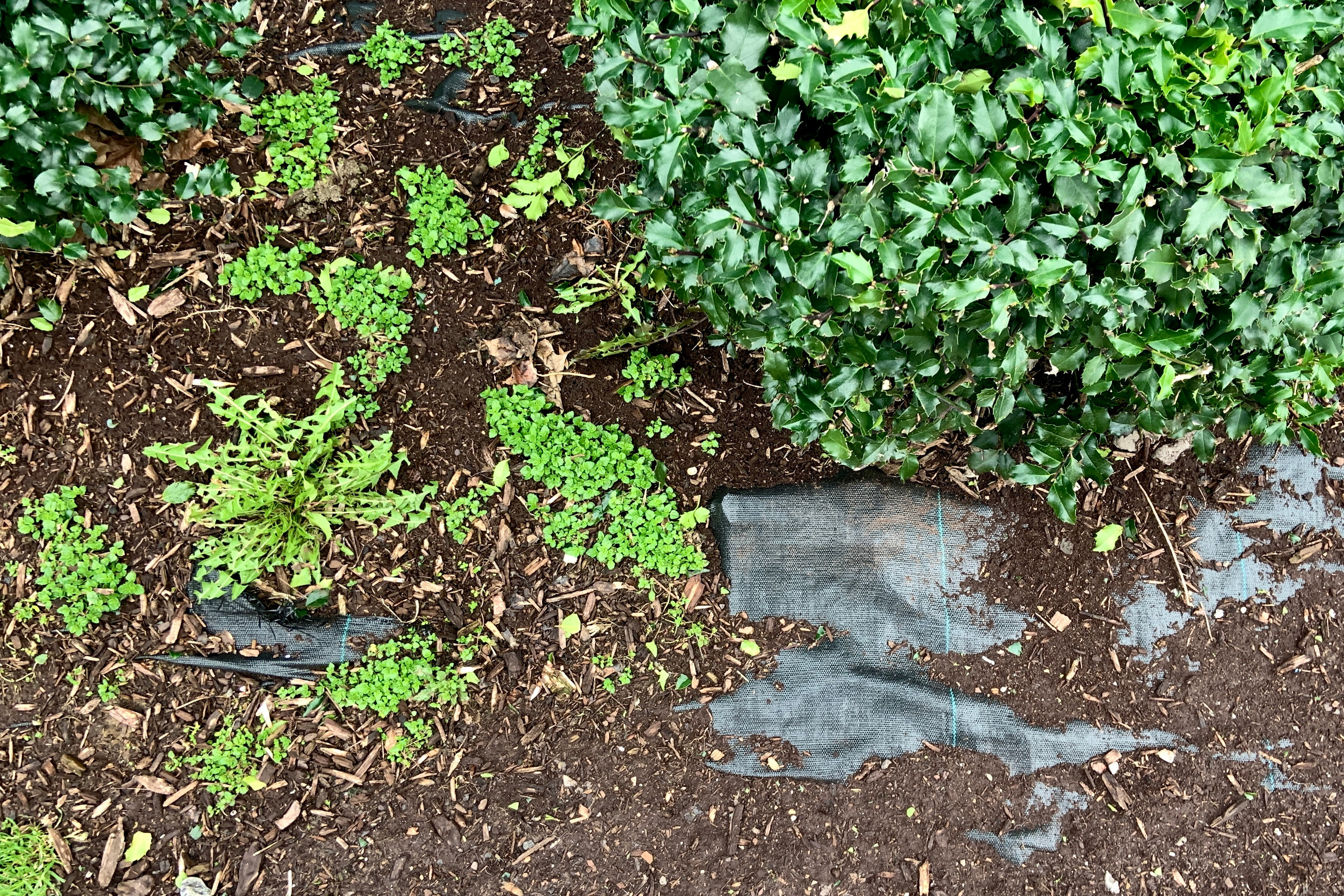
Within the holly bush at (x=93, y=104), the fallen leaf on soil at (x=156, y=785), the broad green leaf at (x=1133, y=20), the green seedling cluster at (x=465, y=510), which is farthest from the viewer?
the green seedling cluster at (x=465, y=510)

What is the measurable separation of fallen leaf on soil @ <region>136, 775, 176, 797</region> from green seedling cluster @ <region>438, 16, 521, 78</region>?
8.85 feet

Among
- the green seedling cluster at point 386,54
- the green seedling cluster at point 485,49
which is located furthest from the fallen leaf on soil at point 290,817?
the green seedling cluster at point 485,49

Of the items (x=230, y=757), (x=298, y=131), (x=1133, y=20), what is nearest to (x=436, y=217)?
(x=298, y=131)

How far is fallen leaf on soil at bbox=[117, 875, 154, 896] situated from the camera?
101 inches

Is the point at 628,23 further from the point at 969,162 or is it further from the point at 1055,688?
the point at 1055,688

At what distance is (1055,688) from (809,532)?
103cm

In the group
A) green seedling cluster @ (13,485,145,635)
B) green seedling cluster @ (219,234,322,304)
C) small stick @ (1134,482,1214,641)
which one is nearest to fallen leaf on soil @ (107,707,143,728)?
green seedling cluster @ (13,485,145,635)

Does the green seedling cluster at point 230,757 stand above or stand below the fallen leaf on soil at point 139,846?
above

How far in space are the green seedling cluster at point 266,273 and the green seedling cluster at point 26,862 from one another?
6.10 ft

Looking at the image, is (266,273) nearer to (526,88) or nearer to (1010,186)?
(526,88)

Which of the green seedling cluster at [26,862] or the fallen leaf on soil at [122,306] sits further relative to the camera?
the fallen leaf on soil at [122,306]

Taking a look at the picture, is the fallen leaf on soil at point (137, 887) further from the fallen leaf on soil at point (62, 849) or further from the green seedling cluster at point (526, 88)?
the green seedling cluster at point (526, 88)

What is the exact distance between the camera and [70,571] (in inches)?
106

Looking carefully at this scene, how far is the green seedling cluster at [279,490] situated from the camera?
8.70 feet
